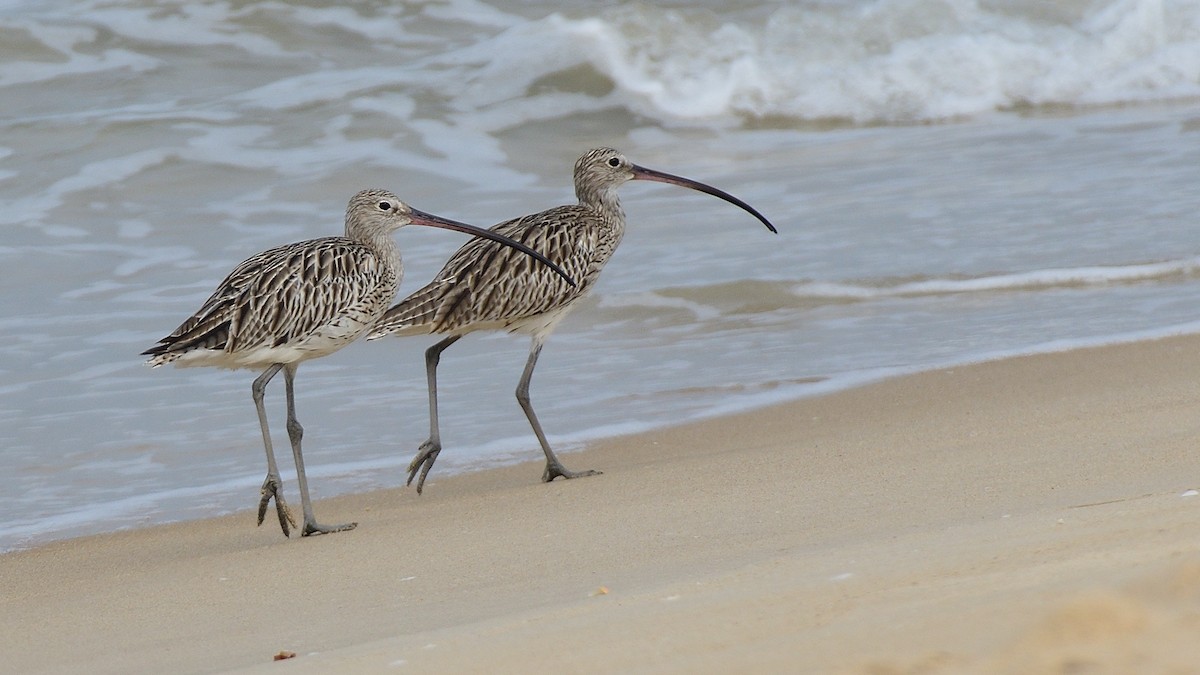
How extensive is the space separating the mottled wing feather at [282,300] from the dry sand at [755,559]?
742 millimetres

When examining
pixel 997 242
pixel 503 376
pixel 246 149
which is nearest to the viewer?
pixel 503 376

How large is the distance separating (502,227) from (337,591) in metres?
2.89

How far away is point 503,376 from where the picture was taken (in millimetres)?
8555

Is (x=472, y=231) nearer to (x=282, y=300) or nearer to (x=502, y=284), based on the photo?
(x=502, y=284)

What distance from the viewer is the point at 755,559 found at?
4461 mm

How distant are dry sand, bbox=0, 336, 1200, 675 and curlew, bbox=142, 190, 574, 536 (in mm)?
491

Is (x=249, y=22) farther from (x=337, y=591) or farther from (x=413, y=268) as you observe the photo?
(x=337, y=591)

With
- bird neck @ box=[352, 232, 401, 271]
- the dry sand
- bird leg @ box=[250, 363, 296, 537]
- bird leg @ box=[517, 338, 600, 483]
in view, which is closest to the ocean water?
bird leg @ box=[517, 338, 600, 483]

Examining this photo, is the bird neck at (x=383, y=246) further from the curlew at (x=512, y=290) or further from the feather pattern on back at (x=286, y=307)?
the curlew at (x=512, y=290)

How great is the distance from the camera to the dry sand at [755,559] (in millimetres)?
3096

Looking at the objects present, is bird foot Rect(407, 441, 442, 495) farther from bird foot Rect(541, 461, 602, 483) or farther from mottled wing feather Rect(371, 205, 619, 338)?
mottled wing feather Rect(371, 205, 619, 338)

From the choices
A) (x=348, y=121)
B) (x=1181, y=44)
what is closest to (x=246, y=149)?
(x=348, y=121)

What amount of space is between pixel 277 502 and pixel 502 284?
5.07ft

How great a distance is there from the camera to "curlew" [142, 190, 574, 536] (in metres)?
6.17
